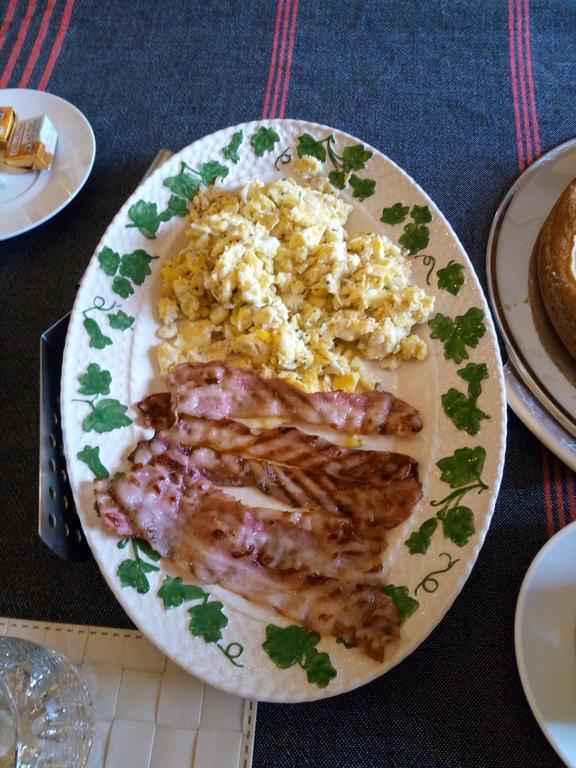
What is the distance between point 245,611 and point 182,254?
1.03m

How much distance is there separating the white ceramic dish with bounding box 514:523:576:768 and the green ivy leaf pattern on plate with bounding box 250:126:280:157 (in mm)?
1430

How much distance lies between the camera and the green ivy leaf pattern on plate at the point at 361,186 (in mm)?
1728

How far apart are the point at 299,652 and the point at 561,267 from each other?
1285 millimetres

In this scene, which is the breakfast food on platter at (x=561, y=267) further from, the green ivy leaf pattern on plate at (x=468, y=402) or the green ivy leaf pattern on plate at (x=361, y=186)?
the green ivy leaf pattern on plate at (x=361, y=186)

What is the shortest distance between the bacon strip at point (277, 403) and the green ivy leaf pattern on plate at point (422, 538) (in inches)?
9.7

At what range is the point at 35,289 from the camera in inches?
69.5

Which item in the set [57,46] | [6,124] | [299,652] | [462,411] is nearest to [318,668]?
[299,652]

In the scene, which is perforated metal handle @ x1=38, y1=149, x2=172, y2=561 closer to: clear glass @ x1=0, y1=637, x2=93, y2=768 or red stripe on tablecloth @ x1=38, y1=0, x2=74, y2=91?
clear glass @ x1=0, y1=637, x2=93, y2=768

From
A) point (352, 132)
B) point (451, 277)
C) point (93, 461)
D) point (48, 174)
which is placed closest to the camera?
point (93, 461)

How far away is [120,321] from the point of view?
157 centimetres

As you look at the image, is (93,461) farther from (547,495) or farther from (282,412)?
(547,495)

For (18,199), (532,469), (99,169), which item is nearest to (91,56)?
(99,169)

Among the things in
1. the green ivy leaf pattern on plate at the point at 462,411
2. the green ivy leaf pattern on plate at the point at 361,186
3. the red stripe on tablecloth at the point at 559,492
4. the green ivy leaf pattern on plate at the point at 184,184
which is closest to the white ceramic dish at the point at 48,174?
the green ivy leaf pattern on plate at the point at 184,184

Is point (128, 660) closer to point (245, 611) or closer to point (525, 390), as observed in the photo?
point (245, 611)
